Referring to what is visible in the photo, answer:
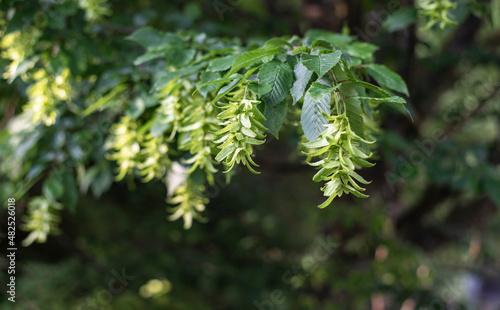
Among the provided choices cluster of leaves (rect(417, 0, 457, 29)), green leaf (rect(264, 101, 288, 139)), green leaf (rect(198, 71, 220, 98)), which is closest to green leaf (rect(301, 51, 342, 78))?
green leaf (rect(264, 101, 288, 139))

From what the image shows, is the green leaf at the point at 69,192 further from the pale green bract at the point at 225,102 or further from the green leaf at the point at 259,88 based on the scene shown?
the green leaf at the point at 259,88

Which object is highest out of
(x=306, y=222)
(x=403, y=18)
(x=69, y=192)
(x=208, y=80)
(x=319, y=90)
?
(x=319, y=90)

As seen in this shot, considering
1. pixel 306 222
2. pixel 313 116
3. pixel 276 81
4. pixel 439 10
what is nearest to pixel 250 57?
pixel 276 81

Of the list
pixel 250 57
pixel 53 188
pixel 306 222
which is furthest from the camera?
pixel 306 222

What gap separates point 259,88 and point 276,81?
1.8 inches

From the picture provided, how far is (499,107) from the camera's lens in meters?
2.90

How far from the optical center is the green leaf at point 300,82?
30.8 inches

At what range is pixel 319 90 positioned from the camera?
0.72 m

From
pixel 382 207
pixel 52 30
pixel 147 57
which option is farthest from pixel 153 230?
pixel 147 57

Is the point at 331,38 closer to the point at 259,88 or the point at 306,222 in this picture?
the point at 259,88

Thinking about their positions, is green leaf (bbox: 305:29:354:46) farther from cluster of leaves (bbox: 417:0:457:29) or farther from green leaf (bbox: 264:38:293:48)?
cluster of leaves (bbox: 417:0:457:29)

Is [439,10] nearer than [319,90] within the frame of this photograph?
No

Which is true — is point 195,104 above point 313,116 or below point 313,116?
below

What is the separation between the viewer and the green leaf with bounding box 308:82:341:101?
0.71m
